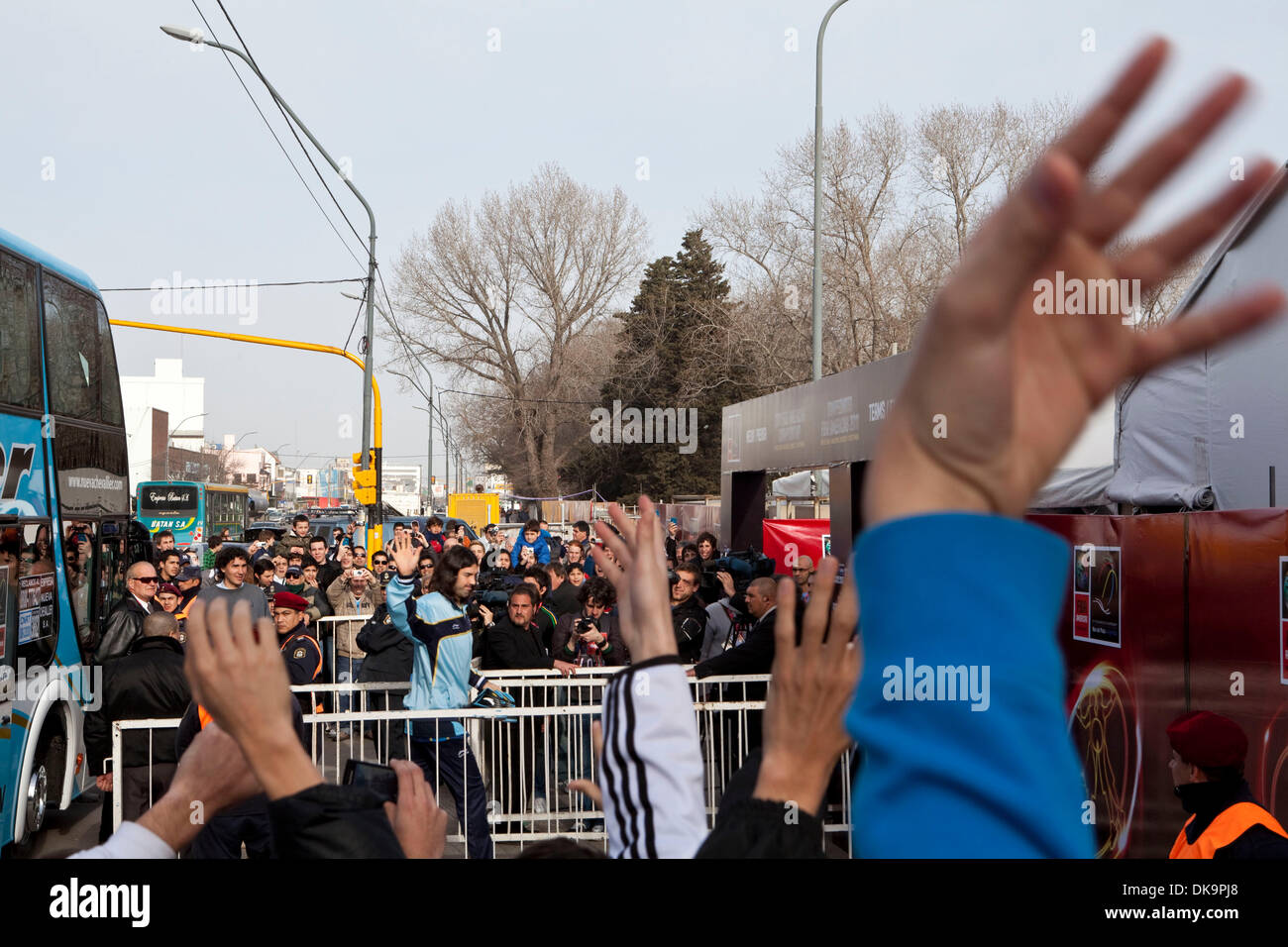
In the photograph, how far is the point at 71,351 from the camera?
10617 millimetres

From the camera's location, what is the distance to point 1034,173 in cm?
66

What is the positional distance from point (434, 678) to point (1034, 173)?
7.56m

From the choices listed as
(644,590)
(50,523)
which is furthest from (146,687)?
(644,590)

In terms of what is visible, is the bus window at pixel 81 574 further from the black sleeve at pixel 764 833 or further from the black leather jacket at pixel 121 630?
the black sleeve at pixel 764 833

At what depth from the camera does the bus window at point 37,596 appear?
896 centimetres

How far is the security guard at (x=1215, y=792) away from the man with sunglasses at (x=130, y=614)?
890 cm

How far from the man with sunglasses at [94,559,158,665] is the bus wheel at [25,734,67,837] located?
103cm

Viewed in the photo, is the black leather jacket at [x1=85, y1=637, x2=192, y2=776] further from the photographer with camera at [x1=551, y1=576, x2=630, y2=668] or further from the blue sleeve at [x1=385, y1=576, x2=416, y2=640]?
the photographer with camera at [x1=551, y1=576, x2=630, y2=668]

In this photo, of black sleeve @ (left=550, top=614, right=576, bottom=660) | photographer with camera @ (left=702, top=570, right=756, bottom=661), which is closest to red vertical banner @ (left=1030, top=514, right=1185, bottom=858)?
photographer with camera @ (left=702, top=570, right=756, bottom=661)

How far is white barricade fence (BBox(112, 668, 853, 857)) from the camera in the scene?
7770mm

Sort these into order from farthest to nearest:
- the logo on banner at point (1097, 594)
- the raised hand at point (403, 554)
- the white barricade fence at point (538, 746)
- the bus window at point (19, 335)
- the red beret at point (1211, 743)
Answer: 1. the bus window at point (19, 335)
2. the white barricade fence at point (538, 746)
3. the logo on banner at point (1097, 594)
4. the raised hand at point (403, 554)
5. the red beret at point (1211, 743)

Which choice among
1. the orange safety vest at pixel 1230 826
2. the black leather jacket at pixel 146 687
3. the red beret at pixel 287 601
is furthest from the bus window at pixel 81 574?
the orange safety vest at pixel 1230 826
